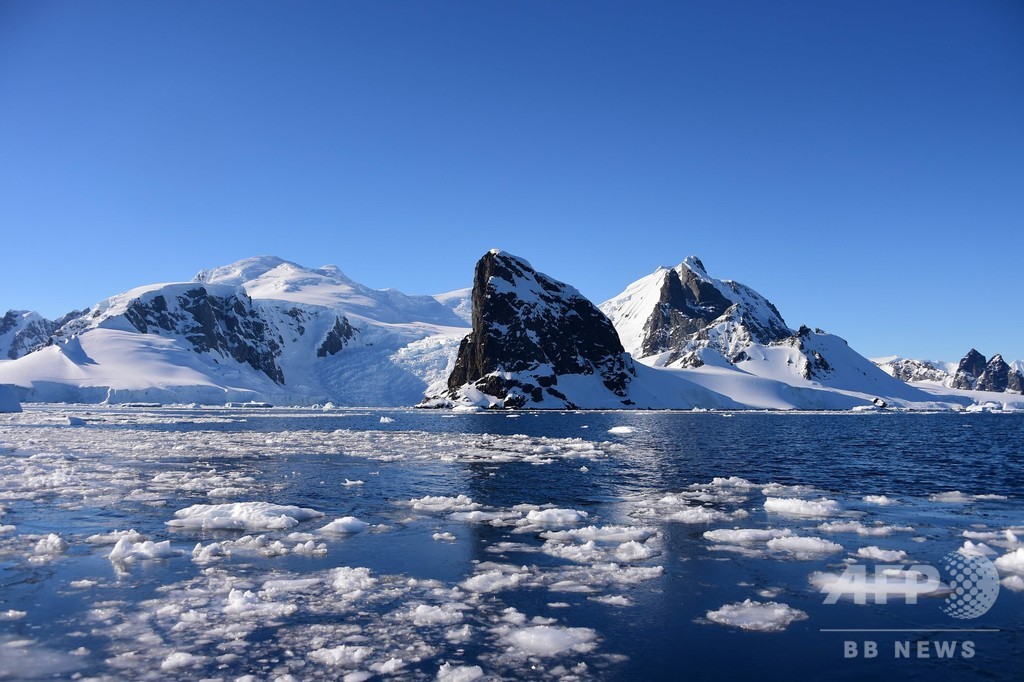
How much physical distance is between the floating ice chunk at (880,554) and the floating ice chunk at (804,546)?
603 mm

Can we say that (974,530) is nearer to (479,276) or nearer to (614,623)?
(614,623)

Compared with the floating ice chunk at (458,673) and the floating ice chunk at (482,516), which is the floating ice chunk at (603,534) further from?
the floating ice chunk at (458,673)

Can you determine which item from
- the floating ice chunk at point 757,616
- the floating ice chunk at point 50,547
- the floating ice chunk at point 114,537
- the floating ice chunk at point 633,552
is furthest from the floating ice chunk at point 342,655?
the floating ice chunk at point 50,547

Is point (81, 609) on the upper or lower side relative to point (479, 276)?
lower

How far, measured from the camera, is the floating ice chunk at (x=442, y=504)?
22.8 m

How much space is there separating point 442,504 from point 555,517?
15.3 ft

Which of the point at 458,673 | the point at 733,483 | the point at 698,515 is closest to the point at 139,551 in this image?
the point at 458,673

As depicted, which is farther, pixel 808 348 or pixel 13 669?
pixel 808 348

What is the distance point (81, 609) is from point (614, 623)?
990 centimetres

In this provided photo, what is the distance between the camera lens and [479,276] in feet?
529

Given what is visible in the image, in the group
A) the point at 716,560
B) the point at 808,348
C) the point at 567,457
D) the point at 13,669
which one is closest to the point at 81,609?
the point at 13,669

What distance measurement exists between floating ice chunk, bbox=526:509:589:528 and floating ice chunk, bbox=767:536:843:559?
19.2ft

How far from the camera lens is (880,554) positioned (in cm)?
1611

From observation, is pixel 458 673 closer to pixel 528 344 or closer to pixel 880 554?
pixel 880 554
